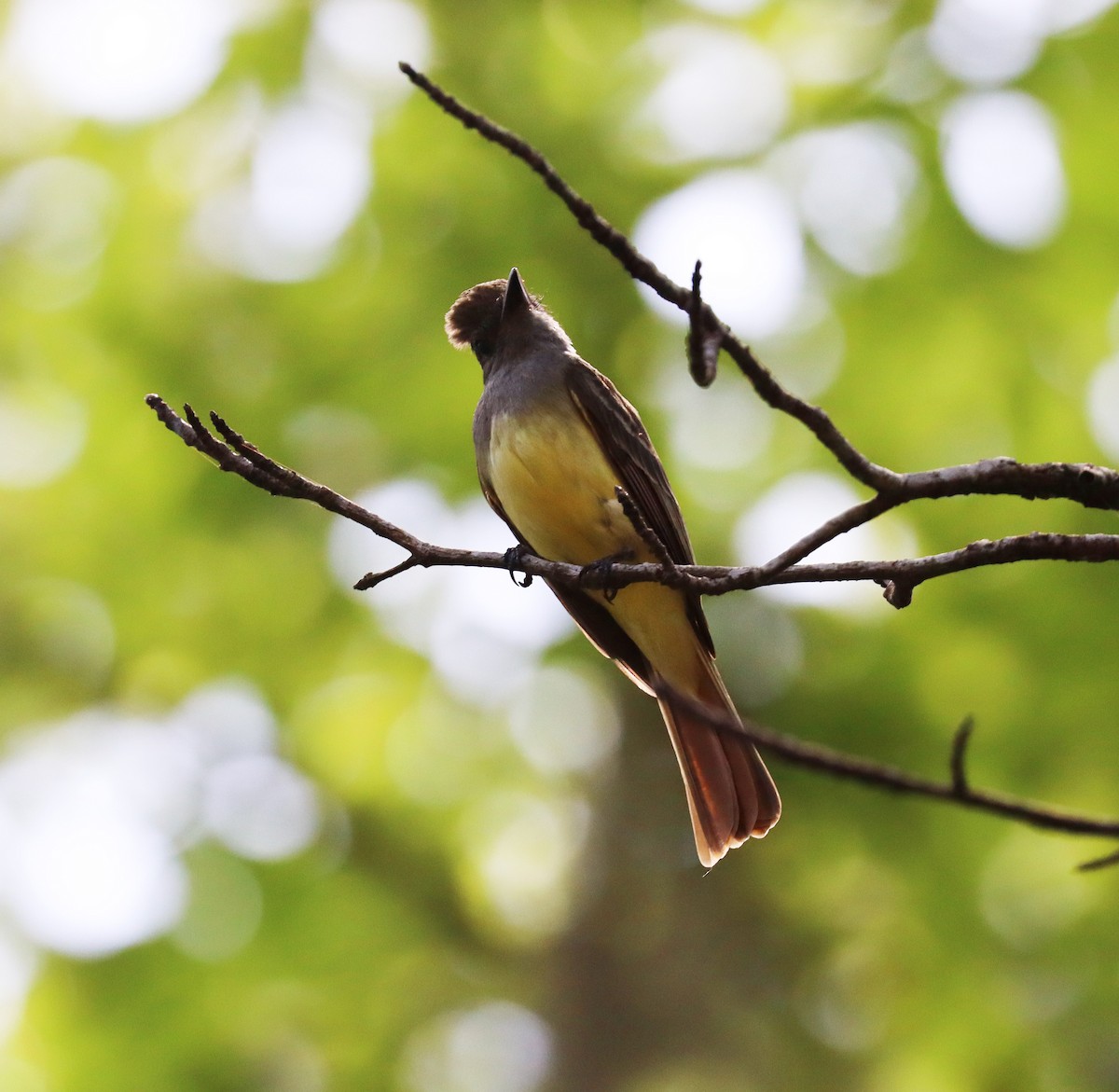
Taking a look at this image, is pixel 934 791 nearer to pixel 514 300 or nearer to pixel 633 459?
pixel 633 459

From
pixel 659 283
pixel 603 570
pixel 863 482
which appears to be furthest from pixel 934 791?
pixel 603 570

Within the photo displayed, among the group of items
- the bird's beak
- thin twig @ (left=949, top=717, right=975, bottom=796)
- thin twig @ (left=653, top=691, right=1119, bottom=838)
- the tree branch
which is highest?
the bird's beak

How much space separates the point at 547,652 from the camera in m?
5.94

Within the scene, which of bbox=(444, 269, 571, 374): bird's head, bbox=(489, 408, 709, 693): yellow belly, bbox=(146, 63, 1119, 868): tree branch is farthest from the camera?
bbox=(444, 269, 571, 374): bird's head

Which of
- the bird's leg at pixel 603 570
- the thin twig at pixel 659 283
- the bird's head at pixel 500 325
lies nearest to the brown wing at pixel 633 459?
the bird's leg at pixel 603 570

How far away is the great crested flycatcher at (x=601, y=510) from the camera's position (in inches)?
152

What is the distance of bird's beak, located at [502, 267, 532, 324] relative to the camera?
15.2 ft

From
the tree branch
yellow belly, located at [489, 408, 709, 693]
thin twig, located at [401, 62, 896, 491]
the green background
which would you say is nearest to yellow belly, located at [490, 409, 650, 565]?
yellow belly, located at [489, 408, 709, 693]

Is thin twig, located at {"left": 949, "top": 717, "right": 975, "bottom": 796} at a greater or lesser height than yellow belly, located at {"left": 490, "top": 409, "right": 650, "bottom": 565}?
lesser

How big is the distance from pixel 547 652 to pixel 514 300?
177 centimetres

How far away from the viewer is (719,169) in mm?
6082

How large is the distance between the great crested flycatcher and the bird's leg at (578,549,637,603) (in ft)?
0.06

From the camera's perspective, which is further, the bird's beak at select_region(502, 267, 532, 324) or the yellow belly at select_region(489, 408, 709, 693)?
the bird's beak at select_region(502, 267, 532, 324)

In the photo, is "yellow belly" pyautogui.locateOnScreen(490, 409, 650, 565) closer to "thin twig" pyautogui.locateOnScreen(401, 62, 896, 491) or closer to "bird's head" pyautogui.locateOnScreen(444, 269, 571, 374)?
"bird's head" pyautogui.locateOnScreen(444, 269, 571, 374)
